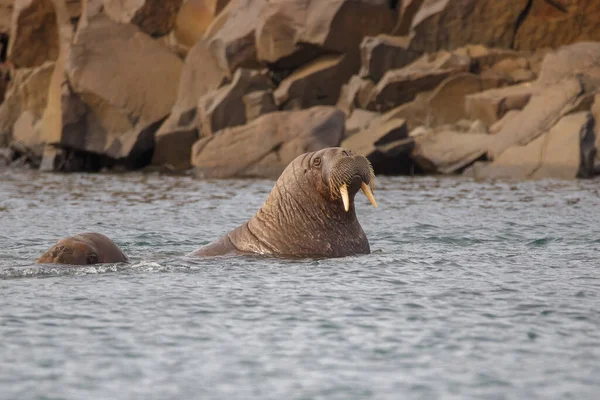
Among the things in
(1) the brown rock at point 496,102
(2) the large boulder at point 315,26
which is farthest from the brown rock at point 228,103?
(1) the brown rock at point 496,102

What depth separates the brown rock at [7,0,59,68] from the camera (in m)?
43.9

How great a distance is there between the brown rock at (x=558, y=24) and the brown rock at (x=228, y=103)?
329 inches

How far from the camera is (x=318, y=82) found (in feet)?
112

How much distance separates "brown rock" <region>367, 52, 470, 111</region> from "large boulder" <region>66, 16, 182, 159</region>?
297 inches

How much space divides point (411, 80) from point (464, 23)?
3167 mm

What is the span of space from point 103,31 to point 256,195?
1710cm

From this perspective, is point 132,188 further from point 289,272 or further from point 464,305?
point 464,305

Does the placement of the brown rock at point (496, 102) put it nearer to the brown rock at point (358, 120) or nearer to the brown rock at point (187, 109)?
the brown rock at point (358, 120)

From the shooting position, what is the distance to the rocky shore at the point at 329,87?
2791cm

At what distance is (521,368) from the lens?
6.16m

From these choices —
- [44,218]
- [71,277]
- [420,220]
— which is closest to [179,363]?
[71,277]

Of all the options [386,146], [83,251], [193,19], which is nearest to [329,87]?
[386,146]

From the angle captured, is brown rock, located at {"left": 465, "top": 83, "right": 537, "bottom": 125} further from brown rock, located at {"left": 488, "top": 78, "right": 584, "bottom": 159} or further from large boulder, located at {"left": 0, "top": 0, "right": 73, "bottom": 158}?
large boulder, located at {"left": 0, "top": 0, "right": 73, "bottom": 158}

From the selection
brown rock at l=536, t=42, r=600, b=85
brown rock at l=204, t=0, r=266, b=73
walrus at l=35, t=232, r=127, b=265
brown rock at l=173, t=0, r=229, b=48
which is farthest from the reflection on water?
brown rock at l=173, t=0, r=229, b=48
